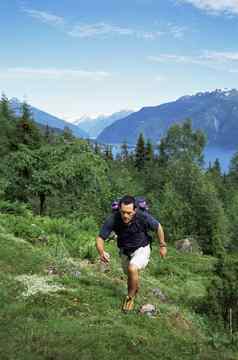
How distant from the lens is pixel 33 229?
55.7 ft

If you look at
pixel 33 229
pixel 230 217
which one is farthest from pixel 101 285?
pixel 230 217

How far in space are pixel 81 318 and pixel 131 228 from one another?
1.83m

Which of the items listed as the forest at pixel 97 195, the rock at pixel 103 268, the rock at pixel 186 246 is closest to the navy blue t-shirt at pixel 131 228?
the forest at pixel 97 195

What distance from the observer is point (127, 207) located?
29.0 ft

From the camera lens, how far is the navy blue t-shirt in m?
9.20

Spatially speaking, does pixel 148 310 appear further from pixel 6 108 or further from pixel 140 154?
pixel 140 154

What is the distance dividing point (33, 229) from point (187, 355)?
33.6 feet

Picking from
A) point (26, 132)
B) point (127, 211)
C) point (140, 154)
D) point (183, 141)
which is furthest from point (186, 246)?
point (140, 154)

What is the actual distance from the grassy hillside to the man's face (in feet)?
5.77

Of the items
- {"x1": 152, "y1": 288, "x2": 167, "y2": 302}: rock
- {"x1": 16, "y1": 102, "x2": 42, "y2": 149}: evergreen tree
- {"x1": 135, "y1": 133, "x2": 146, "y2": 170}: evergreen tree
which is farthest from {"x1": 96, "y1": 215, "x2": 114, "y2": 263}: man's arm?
{"x1": 135, "y1": 133, "x2": 146, "y2": 170}: evergreen tree

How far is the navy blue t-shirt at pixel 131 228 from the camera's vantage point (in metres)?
9.20

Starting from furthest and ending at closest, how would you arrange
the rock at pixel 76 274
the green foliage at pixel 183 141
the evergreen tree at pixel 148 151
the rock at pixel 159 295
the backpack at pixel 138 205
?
the evergreen tree at pixel 148 151 < the green foliage at pixel 183 141 < the rock at pixel 159 295 < the rock at pixel 76 274 < the backpack at pixel 138 205

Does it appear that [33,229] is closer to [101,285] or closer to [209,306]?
[101,285]

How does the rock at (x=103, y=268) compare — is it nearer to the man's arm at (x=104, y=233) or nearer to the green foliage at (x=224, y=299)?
the green foliage at (x=224, y=299)
